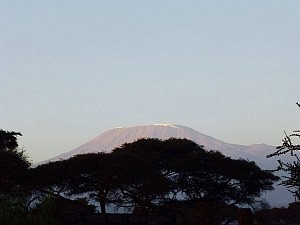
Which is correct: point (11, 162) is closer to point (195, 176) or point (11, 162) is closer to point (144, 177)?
point (144, 177)

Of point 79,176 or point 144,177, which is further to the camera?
point 79,176

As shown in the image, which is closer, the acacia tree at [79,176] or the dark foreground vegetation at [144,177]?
the dark foreground vegetation at [144,177]

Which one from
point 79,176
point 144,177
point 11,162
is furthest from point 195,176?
point 11,162

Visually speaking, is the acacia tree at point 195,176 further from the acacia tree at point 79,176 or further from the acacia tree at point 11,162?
the acacia tree at point 11,162

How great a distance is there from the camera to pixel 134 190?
48.9 metres

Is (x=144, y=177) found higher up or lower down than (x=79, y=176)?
lower down

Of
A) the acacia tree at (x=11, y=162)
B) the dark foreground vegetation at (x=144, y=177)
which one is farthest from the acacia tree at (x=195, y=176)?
the acacia tree at (x=11, y=162)

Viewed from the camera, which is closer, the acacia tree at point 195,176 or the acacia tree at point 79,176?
the acacia tree at point 79,176

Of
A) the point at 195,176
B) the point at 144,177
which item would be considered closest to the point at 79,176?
the point at 144,177

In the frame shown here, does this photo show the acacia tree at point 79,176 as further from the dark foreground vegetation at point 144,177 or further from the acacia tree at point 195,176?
the acacia tree at point 195,176

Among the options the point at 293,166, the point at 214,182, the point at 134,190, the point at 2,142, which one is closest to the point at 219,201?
the point at 214,182

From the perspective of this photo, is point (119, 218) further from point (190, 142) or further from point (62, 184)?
point (190, 142)

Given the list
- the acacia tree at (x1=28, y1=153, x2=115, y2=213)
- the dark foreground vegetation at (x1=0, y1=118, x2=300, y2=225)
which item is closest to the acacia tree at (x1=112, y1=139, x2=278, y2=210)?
the dark foreground vegetation at (x1=0, y1=118, x2=300, y2=225)

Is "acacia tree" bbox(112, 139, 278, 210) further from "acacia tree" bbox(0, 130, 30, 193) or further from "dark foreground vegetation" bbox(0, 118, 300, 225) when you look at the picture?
"acacia tree" bbox(0, 130, 30, 193)
